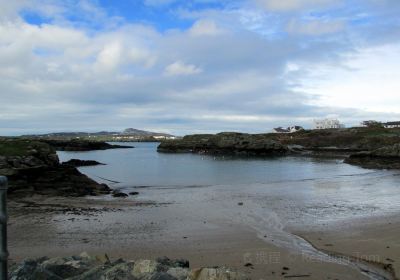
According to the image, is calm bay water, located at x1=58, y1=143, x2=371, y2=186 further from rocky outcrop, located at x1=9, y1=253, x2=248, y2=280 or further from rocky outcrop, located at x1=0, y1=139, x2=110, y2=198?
rocky outcrop, located at x1=9, y1=253, x2=248, y2=280

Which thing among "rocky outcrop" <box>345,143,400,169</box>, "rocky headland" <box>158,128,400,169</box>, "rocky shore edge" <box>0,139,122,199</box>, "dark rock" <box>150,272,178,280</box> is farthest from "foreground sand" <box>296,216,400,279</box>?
"rocky headland" <box>158,128,400,169</box>

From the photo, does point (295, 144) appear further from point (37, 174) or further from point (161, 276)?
point (161, 276)

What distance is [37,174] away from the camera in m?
26.4

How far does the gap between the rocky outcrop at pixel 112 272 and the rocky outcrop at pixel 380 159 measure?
160ft

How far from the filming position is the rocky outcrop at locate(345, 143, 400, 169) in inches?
2069

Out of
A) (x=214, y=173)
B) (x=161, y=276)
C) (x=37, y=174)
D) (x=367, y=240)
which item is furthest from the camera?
(x=214, y=173)

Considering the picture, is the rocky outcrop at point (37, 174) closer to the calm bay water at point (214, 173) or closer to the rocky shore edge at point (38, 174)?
the rocky shore edge at point (38, 174)

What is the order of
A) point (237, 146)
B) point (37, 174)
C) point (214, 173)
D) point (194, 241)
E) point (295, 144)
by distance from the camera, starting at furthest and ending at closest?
point (295, 144), point (237, 146), point (214, 173), point (37, 174), point (194, 241)

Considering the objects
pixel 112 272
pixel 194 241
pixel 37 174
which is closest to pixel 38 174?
pixel 37 174

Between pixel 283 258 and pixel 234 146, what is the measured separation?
298 feet

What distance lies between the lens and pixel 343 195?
25.9m

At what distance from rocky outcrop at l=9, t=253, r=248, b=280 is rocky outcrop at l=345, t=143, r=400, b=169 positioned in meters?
48.8

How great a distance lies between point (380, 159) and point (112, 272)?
56780 millimetres

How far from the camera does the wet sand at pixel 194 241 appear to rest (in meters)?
10.4
